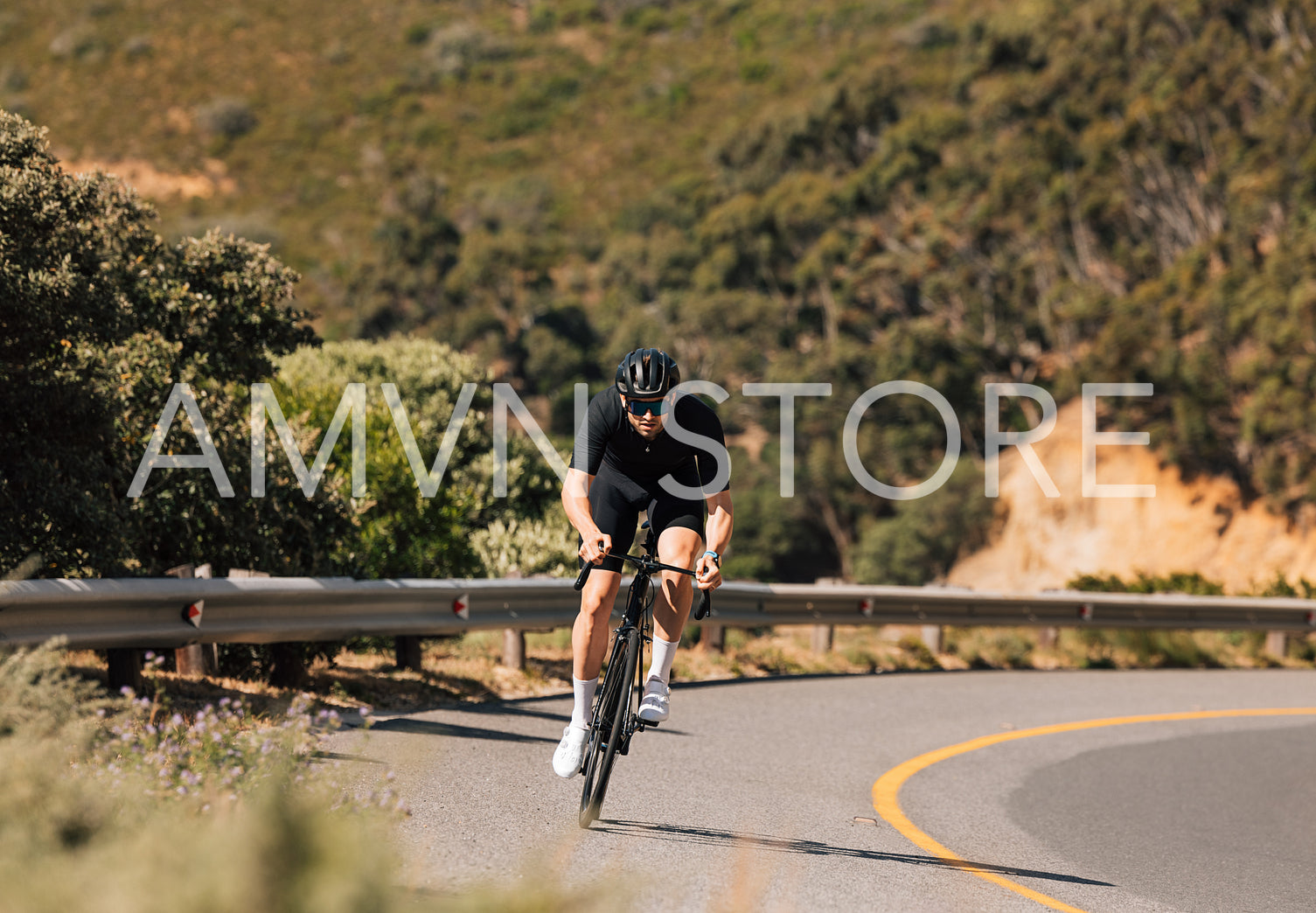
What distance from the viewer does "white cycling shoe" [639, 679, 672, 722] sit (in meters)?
5.98

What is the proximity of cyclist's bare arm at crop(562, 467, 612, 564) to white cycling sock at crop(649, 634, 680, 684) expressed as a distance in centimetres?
54

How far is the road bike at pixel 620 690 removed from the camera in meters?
5.77

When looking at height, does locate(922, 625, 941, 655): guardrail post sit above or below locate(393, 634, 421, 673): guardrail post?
below

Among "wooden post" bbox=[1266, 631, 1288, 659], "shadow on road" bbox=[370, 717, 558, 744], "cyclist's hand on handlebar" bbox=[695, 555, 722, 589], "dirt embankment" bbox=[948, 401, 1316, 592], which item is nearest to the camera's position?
"cyclist's hand on handlebar" bbox=[695, 555, 722, 589]

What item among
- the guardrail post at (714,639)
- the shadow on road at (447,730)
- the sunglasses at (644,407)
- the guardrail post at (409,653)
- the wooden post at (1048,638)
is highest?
the sunglasses at (644,407)

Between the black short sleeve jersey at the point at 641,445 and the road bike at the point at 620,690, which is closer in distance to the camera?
the road bike at the point at 620,690

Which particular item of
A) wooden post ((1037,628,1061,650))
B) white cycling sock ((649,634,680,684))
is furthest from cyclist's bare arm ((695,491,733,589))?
wooden post ((1037,628,1061,650))

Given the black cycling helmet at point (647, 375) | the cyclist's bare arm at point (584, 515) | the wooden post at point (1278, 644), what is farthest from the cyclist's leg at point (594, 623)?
the wooden post at point (1278, 644)

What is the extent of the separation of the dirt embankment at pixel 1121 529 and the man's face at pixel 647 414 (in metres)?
33.7

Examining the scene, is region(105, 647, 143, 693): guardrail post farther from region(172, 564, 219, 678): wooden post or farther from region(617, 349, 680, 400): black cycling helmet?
region(617, 349, 680, 400): black cycling helmet

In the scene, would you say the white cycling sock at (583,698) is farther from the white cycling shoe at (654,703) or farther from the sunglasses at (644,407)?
the sunglasses at (644,407)

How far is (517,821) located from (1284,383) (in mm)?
35078

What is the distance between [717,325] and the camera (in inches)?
2127

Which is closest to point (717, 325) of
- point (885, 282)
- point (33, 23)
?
point (885, 282)
